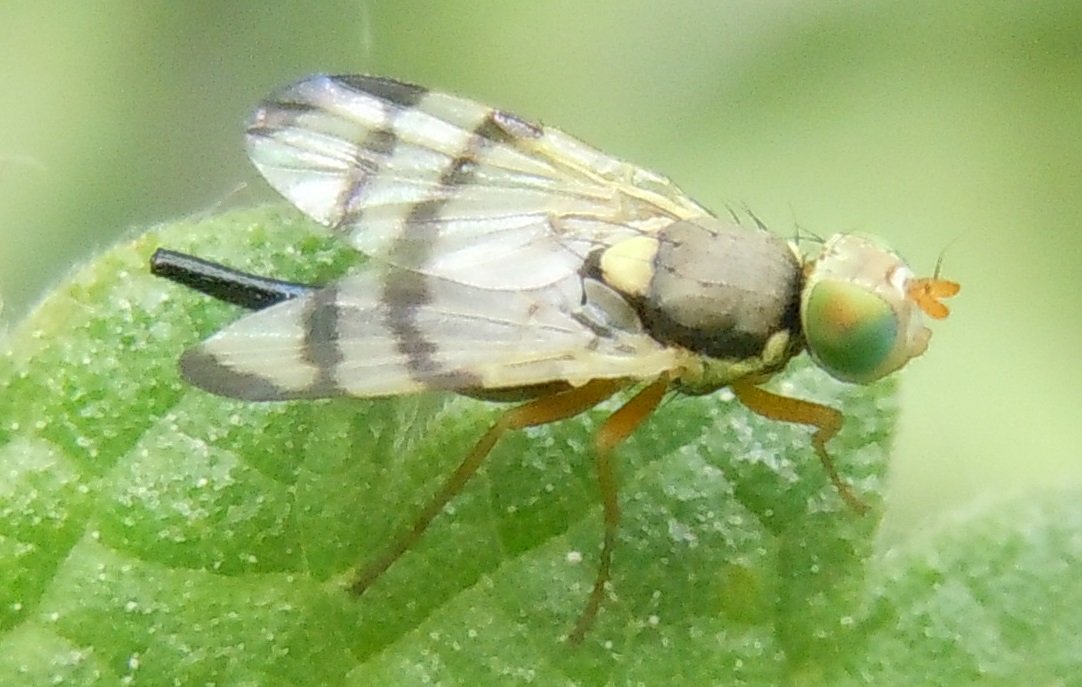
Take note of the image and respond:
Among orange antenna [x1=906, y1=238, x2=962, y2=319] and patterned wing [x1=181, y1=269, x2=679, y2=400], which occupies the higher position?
orange antenna [x1=906, y1=238, x2=962, y2=319]

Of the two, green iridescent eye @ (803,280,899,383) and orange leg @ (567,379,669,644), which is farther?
green iridescent eye @ (803,280,899,383)

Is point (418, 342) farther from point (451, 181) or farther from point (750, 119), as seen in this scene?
point (750, 119)

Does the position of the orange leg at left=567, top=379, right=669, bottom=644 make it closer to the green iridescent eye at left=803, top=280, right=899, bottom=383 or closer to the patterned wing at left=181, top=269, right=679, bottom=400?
the patterned wing at left=181, top=269, right=679, bottom=400

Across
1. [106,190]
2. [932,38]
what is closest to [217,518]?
[106,190]

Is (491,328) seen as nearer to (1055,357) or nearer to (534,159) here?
(534,159)

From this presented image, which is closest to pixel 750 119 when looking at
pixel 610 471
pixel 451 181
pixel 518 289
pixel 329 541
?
pixel 451 181

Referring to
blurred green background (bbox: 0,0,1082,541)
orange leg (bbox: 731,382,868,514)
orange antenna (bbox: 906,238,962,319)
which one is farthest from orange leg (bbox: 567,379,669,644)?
blurred green background (bbox: 0,0,1082,541)

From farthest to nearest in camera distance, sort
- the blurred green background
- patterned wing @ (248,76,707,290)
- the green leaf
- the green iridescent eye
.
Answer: the blurred green background → patterned wing @ (248,76,707,290) → the green iridescent eye → the green leaf
